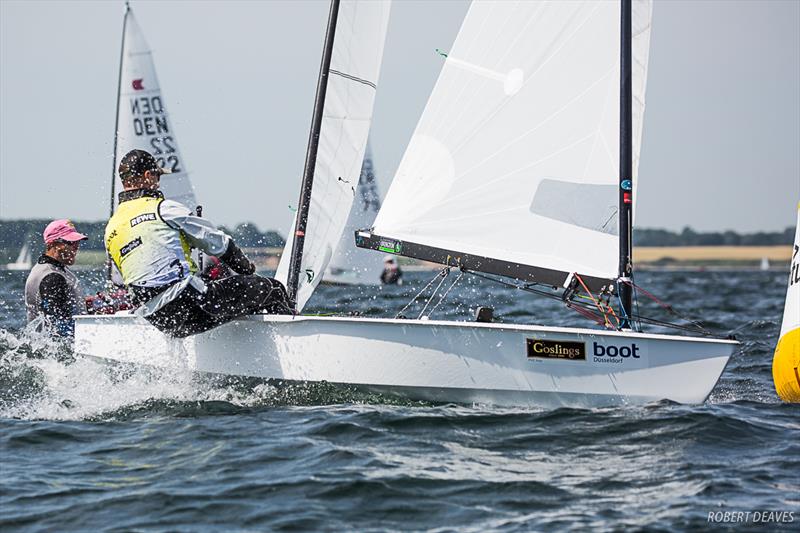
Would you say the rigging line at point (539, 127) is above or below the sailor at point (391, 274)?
above

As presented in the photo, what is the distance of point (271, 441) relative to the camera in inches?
228

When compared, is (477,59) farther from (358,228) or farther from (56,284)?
(56,284)

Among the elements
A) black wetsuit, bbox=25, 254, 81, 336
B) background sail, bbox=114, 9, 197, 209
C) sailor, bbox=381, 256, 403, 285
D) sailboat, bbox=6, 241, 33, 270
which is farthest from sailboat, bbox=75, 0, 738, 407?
sailboat, bbox=6, 241, 33, 270

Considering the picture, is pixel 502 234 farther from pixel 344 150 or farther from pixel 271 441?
pixel 271 441

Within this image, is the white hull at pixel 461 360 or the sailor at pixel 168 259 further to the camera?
the sailor at pixel 168 259

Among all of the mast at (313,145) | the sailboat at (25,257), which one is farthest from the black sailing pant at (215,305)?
the sailboat at (25,257)

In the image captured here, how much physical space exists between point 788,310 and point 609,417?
1765 mm

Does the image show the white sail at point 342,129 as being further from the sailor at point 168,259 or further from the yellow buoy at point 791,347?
the yellow buoy at point 791,347

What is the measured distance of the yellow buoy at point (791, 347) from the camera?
709cm

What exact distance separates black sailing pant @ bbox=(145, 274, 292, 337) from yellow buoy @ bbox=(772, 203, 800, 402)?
3.41 m

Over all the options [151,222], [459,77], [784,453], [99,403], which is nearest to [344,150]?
[459,77]

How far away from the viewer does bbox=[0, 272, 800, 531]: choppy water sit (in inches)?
182

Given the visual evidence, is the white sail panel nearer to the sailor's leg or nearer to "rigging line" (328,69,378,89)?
"rigging line" (328,69,378,89)

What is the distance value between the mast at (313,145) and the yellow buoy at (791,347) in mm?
3397
